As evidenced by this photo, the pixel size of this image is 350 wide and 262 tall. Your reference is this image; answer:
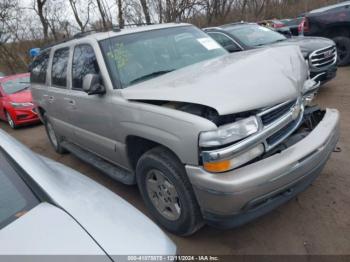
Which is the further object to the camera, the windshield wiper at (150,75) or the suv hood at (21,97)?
the suv hood at (21,97)

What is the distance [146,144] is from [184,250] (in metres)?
1.04

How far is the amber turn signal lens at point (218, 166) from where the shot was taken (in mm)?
2146

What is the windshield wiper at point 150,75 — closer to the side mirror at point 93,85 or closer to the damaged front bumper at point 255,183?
the side mirror at point 93,85

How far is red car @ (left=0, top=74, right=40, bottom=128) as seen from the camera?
8.11 meters

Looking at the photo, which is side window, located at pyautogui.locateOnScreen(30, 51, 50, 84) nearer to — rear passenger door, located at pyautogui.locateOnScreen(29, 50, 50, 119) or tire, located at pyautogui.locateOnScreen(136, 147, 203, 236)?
rear passenger door, located at pyautogui.locateOnScreen(29, 50, 50, 119)

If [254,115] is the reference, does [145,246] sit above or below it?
below

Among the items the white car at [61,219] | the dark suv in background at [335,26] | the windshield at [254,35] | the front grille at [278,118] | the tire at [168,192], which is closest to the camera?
the white car at [61,219]

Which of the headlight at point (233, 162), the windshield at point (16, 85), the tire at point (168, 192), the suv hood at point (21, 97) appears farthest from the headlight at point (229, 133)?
the windshield at point (16, 85)

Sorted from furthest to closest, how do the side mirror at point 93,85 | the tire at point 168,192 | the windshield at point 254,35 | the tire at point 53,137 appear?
the windshield at point 254,35 → the tire at point 53,137 → the side mirror at point 93,85 → the tire at point 168,192

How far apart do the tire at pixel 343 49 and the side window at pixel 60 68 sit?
22.0ft

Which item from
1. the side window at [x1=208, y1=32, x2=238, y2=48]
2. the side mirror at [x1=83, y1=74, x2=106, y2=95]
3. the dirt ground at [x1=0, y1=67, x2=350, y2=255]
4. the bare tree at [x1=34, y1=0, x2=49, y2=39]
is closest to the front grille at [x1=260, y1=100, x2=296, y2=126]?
the dirt ground at [x1=0, y1=67, x2=350, y2=255]

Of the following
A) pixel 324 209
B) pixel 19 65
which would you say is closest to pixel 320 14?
pixel 324 209

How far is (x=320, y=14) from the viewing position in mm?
7973

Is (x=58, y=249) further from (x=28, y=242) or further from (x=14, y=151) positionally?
(x=14, y=151)
